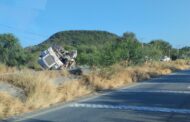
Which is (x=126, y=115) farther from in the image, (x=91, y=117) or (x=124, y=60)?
(x=124, y=60)

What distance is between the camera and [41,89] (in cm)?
1753

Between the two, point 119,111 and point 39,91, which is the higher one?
point 39,91

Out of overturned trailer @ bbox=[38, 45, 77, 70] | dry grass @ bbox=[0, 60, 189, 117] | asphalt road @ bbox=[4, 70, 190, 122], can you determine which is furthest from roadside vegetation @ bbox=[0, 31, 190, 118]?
overturned trailer @ bbox=[38, 45, 77, 70]

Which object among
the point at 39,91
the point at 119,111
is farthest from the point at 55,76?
the point at 119,111

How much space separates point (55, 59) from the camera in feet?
166

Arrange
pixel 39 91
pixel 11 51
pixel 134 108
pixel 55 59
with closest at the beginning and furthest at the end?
1. pixel 134 108
2. pixel 39 91
3. pixel 55 59
4. pixel 11 51

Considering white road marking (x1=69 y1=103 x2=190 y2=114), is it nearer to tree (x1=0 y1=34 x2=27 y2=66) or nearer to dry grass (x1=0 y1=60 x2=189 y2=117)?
dry grass (x1=0 y1=60 x2=189 y2=117)

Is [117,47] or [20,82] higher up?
[117,47]

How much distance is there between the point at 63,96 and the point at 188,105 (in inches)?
193

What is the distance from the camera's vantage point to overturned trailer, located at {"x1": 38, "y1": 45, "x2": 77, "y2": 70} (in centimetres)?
5003

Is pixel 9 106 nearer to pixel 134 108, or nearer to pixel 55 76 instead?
pixel 134 108

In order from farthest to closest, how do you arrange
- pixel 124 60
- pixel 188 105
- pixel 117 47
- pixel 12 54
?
1. pixel 12 54
2. pixel 124 60
3. pixel 117 47
4. pixel 188 105

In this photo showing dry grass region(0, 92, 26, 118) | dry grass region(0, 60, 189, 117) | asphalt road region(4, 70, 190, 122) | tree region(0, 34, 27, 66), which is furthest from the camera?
tree region(0, 34, 27, 66)

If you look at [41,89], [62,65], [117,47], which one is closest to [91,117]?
[41,89]
